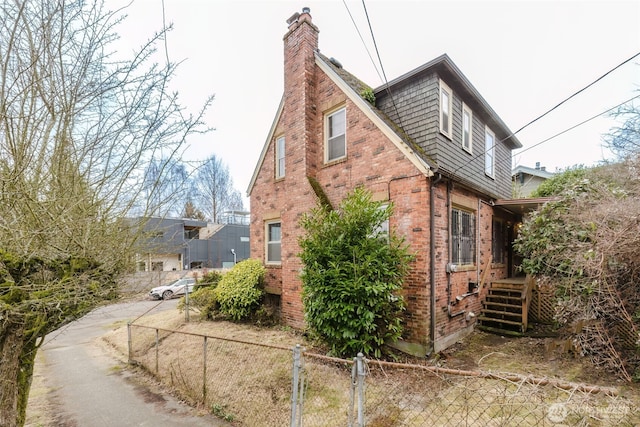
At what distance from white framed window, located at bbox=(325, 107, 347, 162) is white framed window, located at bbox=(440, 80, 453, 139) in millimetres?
2492

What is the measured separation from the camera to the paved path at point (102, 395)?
15.3ft

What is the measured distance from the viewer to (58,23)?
3.04m

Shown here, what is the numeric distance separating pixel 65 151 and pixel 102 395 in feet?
16.1

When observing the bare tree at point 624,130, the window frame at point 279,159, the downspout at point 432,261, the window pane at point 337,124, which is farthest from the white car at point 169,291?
the bare tree at point 624,130

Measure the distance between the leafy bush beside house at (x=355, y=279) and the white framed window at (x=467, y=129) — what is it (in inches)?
178

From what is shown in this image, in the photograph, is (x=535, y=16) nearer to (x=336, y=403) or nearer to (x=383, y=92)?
(x=383, y=92)

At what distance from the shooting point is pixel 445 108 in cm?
798

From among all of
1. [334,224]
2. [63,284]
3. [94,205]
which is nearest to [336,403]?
[334,224]

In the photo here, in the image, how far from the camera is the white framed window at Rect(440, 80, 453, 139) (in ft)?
25.2

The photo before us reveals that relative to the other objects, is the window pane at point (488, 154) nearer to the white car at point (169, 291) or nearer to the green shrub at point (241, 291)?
the green shrub at point (241, 291)

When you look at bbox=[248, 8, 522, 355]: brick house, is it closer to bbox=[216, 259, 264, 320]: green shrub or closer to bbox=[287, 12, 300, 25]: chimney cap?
bbox=[287, 12, 300, 25]: chimney cap

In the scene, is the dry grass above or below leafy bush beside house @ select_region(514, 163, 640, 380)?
below

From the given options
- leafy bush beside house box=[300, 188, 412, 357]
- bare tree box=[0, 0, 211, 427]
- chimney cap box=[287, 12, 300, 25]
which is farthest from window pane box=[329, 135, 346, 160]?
bare tree box=[0, 0, 211, 427]

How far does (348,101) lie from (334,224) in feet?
12.2
